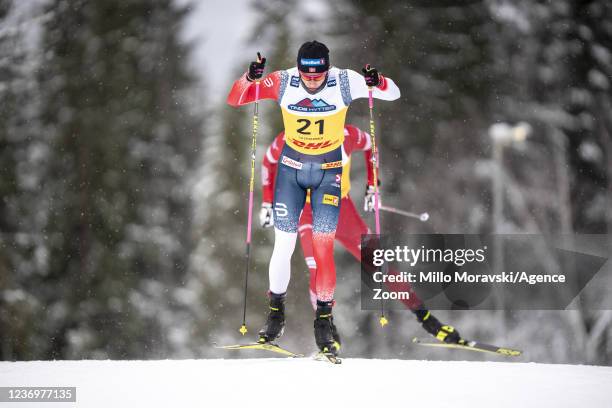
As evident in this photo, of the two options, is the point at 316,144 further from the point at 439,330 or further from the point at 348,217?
the point at 439,330

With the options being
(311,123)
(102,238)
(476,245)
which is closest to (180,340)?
(102,238)

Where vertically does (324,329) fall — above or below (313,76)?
below

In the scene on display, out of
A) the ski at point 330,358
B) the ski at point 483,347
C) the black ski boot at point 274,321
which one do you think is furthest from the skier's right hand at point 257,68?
the ski at point 483,347

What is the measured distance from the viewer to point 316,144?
5.11 meters

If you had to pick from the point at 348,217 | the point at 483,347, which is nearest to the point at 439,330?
the point at 483,347

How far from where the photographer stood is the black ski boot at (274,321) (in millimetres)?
5363

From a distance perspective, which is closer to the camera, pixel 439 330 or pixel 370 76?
pixel 370 76

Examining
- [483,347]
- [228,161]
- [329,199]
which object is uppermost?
[228,161]

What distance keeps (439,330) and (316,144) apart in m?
2.07

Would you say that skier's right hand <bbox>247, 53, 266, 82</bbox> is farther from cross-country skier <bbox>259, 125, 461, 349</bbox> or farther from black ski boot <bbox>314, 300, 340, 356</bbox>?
black ski boot <bbox>314, 300, 340, 356</bbox>

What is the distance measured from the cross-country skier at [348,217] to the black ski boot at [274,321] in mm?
473

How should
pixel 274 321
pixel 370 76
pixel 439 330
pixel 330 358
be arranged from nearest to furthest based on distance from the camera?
pixel 370 76 < pixel 330 358 < pixel 274 321 < pixel 439 330

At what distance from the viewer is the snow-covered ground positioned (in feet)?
12.9

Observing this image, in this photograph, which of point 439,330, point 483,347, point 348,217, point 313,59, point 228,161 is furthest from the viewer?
point 228,161
